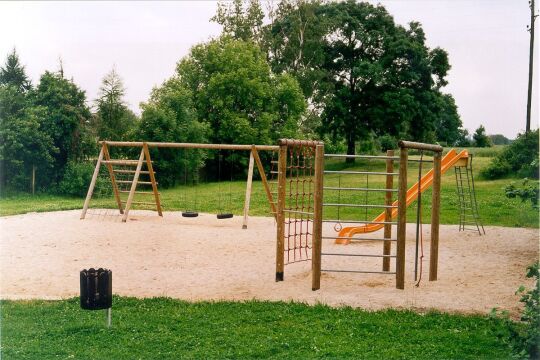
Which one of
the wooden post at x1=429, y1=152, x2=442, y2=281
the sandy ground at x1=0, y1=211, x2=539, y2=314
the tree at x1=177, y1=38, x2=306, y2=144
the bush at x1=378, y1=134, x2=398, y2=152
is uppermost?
the tree at x1=177, y1=38, x2=306, y2=144

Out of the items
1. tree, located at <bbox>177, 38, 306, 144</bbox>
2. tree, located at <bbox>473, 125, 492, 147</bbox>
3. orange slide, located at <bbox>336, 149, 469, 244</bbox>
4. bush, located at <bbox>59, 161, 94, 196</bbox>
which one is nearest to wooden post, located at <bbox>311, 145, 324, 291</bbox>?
orange slide, located at <bbox>336, 149, 469, 244</bbox>

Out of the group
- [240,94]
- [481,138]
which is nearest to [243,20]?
[240,94]

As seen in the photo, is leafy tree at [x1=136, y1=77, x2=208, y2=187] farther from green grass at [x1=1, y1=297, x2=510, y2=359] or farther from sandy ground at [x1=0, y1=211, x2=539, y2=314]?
green grass at [x1=1, y1=297, x2=510, y2=359]

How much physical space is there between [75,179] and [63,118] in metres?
2.26

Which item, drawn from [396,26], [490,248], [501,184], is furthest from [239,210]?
[396,26]

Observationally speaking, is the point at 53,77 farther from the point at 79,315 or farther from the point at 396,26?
the point at 396,26

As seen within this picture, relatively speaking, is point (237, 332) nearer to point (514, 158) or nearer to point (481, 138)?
point (514, 158)

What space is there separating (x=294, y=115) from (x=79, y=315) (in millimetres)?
30737

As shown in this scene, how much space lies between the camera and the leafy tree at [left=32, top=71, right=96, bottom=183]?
2262 centimetres

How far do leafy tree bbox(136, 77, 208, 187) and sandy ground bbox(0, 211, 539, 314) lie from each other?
11525 mm

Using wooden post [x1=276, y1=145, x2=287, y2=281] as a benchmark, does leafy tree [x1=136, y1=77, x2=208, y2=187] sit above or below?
above

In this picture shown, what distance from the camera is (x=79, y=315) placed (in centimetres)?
698

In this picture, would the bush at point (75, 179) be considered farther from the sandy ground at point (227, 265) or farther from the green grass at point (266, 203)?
the sandy ground at point (227, 265)

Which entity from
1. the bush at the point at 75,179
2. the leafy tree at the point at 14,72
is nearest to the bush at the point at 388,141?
the bush at the point at 75,179
